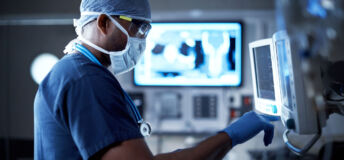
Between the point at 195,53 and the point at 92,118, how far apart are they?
161 centimetres

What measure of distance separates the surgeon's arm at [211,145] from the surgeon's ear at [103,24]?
1.25 ft

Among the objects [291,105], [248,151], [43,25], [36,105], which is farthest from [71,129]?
[43,25]

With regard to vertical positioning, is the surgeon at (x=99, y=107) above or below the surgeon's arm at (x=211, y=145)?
above

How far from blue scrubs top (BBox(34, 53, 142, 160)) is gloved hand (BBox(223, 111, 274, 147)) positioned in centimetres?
30

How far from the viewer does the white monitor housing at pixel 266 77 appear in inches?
40.9

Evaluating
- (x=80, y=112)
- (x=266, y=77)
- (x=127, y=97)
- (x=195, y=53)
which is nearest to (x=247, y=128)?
(x=266, y=77)

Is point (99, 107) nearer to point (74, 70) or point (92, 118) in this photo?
point (92, 118)

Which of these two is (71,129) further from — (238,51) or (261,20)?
(261,20)

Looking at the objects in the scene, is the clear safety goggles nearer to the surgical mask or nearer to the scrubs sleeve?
the surgical mask

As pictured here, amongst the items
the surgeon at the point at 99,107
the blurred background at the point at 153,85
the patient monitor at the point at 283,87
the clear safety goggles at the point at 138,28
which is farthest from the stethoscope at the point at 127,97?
the blurred background at the point at 153,85

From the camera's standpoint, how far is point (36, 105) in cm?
88

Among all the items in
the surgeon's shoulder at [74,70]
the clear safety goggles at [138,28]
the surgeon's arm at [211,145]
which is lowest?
the surgeon's arm at [211,145]

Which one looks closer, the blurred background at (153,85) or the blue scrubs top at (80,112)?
the blue scrubs top at (80,112)

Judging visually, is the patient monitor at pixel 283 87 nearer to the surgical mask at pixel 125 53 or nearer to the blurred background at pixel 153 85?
the surgical mask at pixel 125 53
